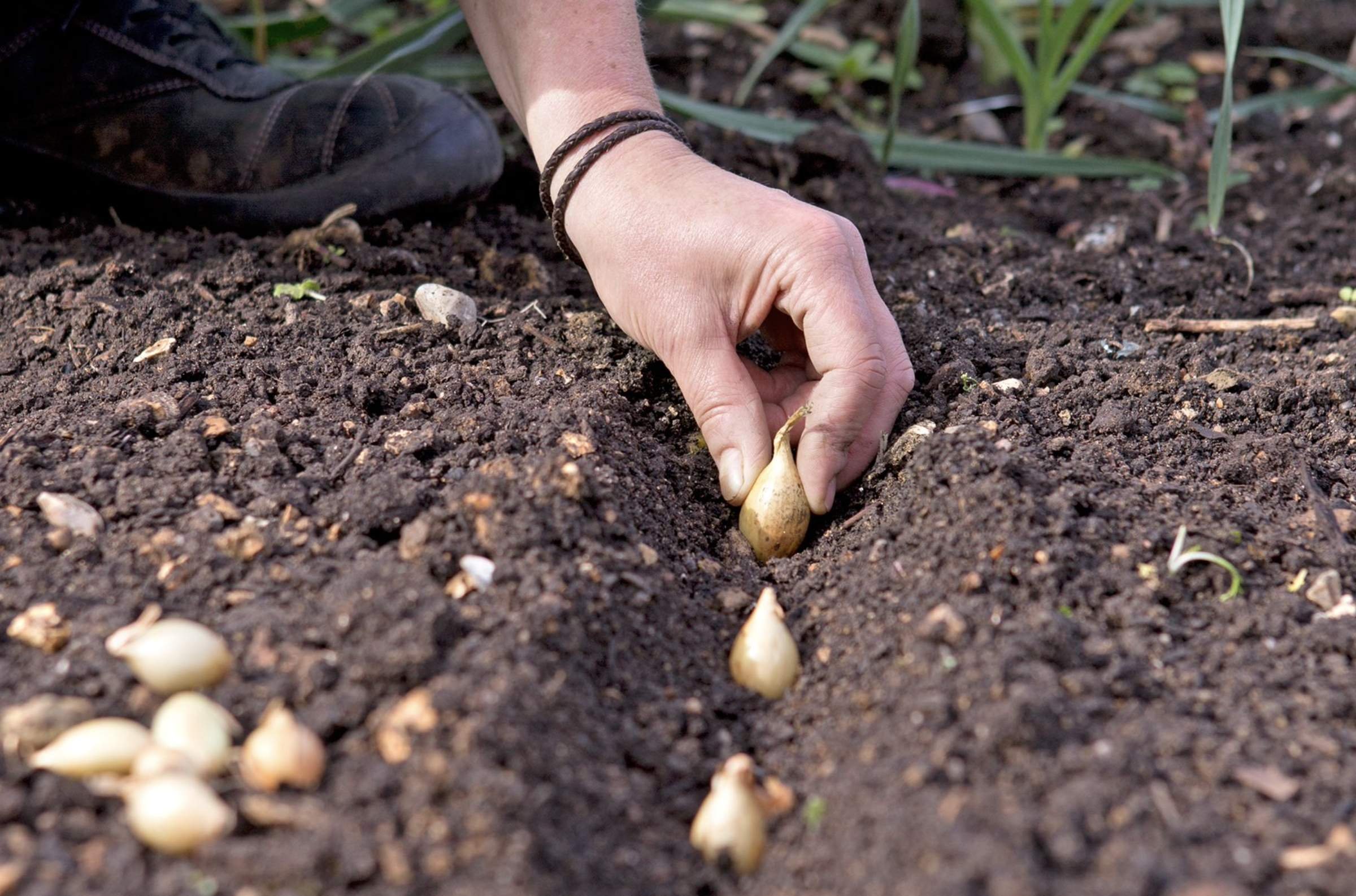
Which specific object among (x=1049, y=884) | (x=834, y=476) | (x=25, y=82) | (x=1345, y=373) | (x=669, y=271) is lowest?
(x=1345, y=373)

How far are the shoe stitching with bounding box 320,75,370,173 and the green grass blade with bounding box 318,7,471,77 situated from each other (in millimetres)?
137

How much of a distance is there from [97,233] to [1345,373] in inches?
80.5

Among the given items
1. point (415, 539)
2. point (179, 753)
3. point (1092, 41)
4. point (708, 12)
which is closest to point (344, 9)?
point (708, 12)

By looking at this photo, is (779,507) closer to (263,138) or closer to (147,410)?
(147,410)

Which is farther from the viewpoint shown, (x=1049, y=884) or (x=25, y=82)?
(x=25, y=82)

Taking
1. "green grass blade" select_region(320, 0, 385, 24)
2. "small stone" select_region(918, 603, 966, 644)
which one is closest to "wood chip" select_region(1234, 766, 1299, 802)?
"small stone" select_region(918, 603, 966, 644)

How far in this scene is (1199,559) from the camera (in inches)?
43.7

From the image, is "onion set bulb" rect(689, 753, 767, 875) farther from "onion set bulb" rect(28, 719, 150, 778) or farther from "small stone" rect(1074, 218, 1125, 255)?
"small stone" rect(1074, 218, 1125, 255)

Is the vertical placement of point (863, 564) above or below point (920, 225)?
above

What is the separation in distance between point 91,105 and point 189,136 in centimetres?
18

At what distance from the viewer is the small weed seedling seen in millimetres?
1087

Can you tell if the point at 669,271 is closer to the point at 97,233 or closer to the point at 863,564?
the point at 863,564

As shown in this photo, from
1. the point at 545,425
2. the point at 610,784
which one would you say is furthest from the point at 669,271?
the point at 610,784

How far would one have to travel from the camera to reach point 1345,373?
1.53m
